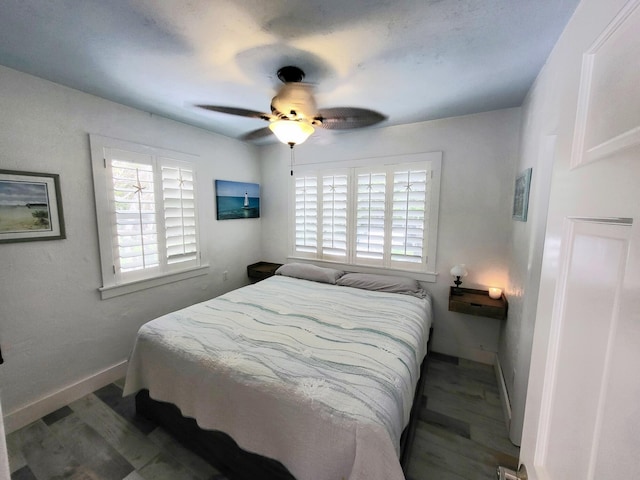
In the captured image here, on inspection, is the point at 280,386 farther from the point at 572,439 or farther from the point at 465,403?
the point at 465,403

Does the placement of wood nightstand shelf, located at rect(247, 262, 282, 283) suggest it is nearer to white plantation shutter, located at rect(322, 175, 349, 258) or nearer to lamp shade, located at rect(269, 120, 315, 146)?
white plantation shutter, located at rect(322, 175, 349, 258)

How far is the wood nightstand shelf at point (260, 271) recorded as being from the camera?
3.58 meters

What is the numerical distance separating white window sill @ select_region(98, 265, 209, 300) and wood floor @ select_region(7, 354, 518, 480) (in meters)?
0.88

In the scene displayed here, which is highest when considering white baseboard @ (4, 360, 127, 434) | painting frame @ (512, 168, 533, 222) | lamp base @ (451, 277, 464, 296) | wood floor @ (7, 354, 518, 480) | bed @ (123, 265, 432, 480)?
painting frame @ (512, 168, 533, 222)

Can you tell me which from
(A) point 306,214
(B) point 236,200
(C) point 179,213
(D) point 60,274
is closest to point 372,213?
(A) point 306,214

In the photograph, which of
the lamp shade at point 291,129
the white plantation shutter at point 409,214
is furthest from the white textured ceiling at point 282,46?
the white plantation shutter at point 409,214

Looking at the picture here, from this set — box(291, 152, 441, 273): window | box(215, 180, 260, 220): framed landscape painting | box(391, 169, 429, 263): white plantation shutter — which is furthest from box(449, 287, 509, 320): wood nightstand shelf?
box(215, 180, 260, 220): framed landscape painting

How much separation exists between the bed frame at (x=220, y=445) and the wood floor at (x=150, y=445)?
0.06 m

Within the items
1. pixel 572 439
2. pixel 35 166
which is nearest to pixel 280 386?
pixel 572 439

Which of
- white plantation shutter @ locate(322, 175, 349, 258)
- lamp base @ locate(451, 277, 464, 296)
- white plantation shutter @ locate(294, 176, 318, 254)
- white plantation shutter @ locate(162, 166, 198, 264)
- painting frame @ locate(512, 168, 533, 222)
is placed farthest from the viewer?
white plantation shutter @ locate(294, 176, 318, 254)

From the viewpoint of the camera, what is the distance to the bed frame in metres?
1.34

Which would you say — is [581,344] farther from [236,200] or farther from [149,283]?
[236,200]

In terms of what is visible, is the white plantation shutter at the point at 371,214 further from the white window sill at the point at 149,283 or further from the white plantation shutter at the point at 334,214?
the white window sill at the point at 149,283

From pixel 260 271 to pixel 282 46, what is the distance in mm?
2746
